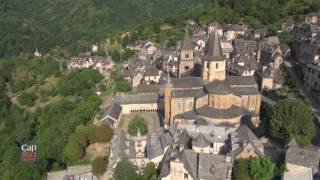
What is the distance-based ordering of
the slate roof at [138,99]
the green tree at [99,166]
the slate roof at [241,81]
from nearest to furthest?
the green tree at [99,166] < the slate roof at [241,81] < the slate roof at [138,99]

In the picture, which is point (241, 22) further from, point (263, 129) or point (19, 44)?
point (19, 44)

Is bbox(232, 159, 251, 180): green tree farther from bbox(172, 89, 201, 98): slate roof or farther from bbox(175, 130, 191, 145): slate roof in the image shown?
bbox(172, 89, 201, 98): slate roof

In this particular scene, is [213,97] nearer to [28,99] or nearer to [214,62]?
[214,62]

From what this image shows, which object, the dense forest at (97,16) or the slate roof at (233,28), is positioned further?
the dense forest at (97,16)

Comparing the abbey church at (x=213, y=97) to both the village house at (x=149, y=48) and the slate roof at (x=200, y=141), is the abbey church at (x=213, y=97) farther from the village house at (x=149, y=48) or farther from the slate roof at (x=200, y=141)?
the village house at (x=149, y=48)

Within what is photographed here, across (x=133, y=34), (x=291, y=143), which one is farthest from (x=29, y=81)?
(x=291, y=143)

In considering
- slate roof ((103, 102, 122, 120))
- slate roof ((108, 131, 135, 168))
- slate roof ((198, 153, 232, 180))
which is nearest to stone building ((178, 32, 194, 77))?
slate roof ((103, 102, 122, 120))

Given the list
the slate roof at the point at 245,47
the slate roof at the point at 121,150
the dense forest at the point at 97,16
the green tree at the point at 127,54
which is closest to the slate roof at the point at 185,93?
the slate roof at the point at 121,150
